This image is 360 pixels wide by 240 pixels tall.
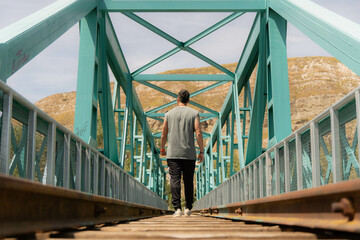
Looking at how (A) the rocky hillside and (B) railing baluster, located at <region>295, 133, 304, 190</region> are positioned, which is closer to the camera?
(B) railing baluster, located at <region>295, 133, 304, 190</region>

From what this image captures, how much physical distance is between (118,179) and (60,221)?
700cm

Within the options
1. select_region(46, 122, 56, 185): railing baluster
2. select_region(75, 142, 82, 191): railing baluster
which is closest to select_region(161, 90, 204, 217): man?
select_region(75, 142, 82, 191): railing baluster

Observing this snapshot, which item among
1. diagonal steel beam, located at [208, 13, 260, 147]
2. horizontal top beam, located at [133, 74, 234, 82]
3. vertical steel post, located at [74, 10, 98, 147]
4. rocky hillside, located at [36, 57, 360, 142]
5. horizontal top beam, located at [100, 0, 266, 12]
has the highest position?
rocky hillside, located at [36, 57, 360, 142]

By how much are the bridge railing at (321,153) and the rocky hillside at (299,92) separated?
104m

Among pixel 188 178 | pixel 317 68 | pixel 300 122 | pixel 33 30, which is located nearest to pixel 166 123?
pixel 188 178

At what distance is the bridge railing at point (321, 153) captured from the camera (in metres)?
4.41

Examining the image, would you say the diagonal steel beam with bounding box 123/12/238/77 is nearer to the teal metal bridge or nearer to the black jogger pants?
the teal metal bridge

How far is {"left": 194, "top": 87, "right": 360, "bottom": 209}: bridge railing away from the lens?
174 inches

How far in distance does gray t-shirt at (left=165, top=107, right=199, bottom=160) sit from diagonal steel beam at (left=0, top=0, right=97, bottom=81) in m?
2.43

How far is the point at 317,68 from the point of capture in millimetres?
175125

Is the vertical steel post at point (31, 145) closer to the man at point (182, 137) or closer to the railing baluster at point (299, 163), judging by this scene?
the railing baluster at point (299, 163)

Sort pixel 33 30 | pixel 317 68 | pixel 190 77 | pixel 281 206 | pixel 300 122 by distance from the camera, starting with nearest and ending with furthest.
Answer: pixel 281 206 → pixel 33 30 → pixel 190 77 → pixel 300 122 → pixel 317 68

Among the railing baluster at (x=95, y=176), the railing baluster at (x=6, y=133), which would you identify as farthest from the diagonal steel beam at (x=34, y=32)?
the railing baluster at (x=6, y=133)

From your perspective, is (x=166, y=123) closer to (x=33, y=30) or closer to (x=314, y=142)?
(x=33, y=30)
